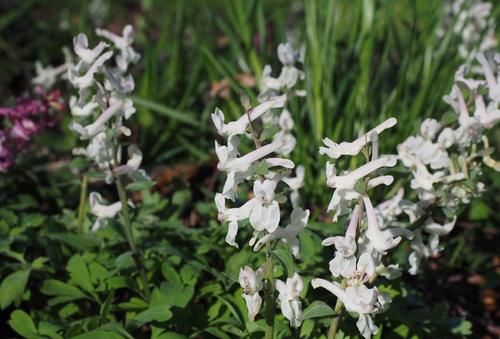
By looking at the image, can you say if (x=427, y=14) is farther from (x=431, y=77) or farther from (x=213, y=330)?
(x=213, y=330)

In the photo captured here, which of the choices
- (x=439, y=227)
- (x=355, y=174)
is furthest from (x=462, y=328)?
(x=355, y=174)

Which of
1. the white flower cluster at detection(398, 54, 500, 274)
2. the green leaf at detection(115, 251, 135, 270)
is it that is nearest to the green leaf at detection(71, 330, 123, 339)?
the green leaf at detection(115, 251, 135, 270)

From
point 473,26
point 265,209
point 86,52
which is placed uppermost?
point 473,26

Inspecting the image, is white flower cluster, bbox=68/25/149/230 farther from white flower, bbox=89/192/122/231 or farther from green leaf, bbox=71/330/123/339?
green leaf, bbox=71/330/123/339

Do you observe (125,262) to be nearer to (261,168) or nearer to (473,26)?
(261,168)

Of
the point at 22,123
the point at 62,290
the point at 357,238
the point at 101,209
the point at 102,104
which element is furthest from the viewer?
the point at 22,123

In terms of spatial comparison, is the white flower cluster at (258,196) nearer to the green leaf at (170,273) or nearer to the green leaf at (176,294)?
the green leaf at (176,294)
